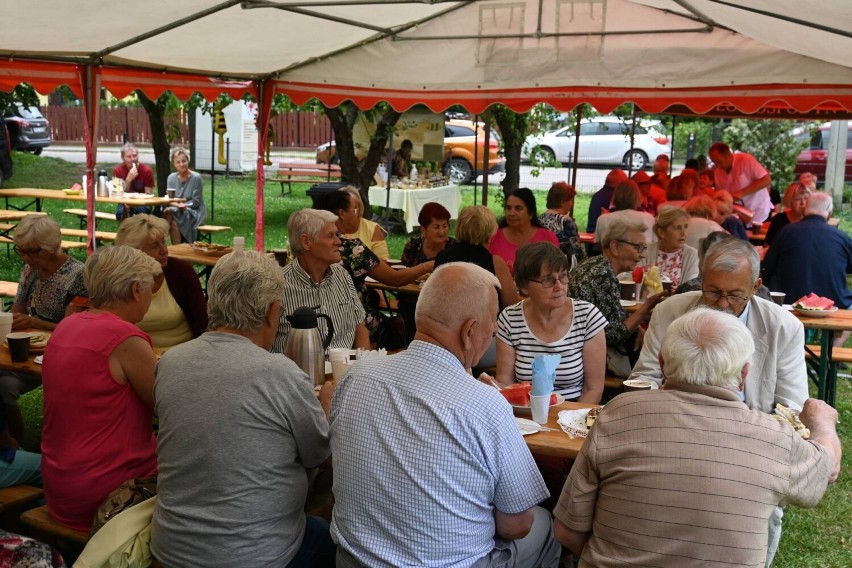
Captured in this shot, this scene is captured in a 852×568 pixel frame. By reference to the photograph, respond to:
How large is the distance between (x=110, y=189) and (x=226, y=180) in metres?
10.0

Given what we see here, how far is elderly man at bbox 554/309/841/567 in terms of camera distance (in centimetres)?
205

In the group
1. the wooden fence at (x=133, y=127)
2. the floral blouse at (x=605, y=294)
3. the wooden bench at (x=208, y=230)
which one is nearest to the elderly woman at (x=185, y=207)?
the wooden bench at (x=208, y=230)

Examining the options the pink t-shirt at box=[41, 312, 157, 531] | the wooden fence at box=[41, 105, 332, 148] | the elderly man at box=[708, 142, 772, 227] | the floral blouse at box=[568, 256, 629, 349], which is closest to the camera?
the pink t-shirt at box=[41, 312, 157, 531]

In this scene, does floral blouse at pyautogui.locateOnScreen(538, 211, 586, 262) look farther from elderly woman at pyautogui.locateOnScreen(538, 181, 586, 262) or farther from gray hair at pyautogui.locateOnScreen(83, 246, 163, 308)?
gray hair at pyautogui.locateOnScreen(83, 246, 163, 308)

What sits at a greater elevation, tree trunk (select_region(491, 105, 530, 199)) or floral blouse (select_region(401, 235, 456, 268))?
tree trunk (select_region(491, 105, 530, 199))

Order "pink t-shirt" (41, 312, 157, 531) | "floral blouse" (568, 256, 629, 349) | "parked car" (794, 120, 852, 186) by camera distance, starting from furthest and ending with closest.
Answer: "parked car" (794, 120, 852, 186), "floral blouse" (568, 256, 629, 349), "pink t-shirt" (41, 312, 157, 531)

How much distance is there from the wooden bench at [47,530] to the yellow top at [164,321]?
1195 millimetres

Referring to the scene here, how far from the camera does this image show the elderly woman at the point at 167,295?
4.26 metres

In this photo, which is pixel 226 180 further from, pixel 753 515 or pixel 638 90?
pixel 753 515

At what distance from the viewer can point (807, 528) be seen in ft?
13.7

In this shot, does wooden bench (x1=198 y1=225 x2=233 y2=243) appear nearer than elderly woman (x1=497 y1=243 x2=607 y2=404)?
No

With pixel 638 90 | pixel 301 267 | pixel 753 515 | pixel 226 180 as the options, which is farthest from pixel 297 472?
pixel 226 180

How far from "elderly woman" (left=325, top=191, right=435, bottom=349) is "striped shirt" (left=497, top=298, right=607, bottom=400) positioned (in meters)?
1.30

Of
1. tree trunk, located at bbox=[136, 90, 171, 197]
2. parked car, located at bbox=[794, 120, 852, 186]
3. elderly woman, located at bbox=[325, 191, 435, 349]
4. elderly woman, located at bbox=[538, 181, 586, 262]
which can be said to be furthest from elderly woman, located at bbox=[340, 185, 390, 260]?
parked car, located at bbox=[794, 120, 852, 186]
